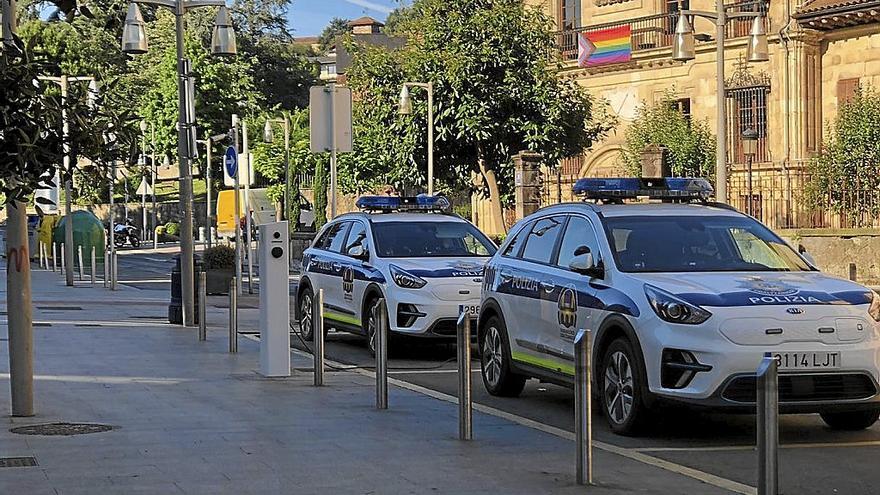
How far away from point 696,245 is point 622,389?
1.51m

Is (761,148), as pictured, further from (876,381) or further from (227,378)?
(876,381)

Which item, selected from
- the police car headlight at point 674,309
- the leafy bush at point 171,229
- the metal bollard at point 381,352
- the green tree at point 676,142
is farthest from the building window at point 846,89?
the leafy bush at point 171,229

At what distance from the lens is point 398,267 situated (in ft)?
55.4

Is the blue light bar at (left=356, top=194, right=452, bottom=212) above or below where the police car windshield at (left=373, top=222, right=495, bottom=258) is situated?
above

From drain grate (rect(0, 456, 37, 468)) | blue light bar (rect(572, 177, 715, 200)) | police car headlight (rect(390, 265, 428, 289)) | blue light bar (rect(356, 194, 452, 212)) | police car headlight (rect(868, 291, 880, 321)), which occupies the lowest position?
drain grate (rect(0, 456, 37, 468))

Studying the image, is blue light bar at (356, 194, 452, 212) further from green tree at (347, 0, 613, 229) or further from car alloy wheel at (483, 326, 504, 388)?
green tree at (347, 0, 613, 229)

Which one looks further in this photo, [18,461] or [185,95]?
[185,95]

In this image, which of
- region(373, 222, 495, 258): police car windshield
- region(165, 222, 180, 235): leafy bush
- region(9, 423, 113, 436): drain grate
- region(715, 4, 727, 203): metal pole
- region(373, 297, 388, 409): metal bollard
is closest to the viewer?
region(9, 423, 113, 436): drain grate

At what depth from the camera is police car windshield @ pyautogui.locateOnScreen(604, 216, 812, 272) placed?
36.2 feet

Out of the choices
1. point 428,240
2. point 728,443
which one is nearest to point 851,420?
point 728,443

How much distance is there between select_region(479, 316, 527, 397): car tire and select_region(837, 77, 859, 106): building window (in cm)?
2843

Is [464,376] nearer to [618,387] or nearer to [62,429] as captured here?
[618,387]

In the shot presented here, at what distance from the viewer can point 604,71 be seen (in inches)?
1818

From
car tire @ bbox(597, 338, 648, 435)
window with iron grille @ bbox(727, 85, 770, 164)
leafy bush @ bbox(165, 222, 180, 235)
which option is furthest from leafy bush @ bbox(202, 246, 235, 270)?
leafy bush @ bbox(165, 222, 180, 235)
